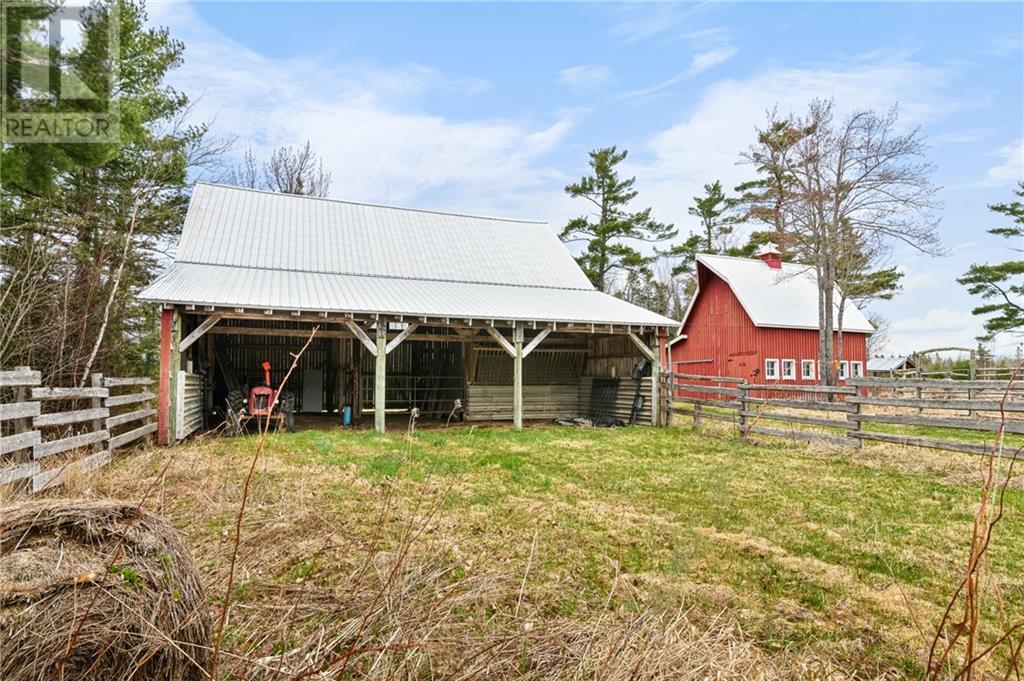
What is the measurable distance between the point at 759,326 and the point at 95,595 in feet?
74.5

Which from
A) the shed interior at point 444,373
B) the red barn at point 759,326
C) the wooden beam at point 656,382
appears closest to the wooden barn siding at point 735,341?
the red barn at point 759,326

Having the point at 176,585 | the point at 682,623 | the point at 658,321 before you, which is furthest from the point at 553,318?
the point at 176,585

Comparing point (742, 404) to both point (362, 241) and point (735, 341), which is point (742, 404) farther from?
→ point (735, 341)

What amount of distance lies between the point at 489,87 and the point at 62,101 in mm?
9550

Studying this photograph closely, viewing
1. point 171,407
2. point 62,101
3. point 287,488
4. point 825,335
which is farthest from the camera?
point 825,335

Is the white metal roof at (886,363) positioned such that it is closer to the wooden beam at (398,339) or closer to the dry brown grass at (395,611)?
the wooden beam at (398,339)

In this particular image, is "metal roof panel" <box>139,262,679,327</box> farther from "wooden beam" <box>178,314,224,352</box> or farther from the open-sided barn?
"wooden beam" <box>178,314,224,352</box>

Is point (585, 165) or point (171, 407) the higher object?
point (585, 165)

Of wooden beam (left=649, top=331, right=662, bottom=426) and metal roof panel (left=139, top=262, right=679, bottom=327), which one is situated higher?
metal roof panel (left=139, top=262, right=679, bottom=327)

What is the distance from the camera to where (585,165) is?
3228 cm

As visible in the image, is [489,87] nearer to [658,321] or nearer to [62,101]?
[658,321]

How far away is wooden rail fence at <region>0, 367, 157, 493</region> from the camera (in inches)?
202

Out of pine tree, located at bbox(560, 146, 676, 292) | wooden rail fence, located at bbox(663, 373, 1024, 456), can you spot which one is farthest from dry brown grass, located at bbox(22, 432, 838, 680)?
pine tree, located at bbox(560, 146, 676, 292)

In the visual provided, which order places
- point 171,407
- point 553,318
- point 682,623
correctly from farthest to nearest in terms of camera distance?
point 553,318, point 171,407, point 682,623
